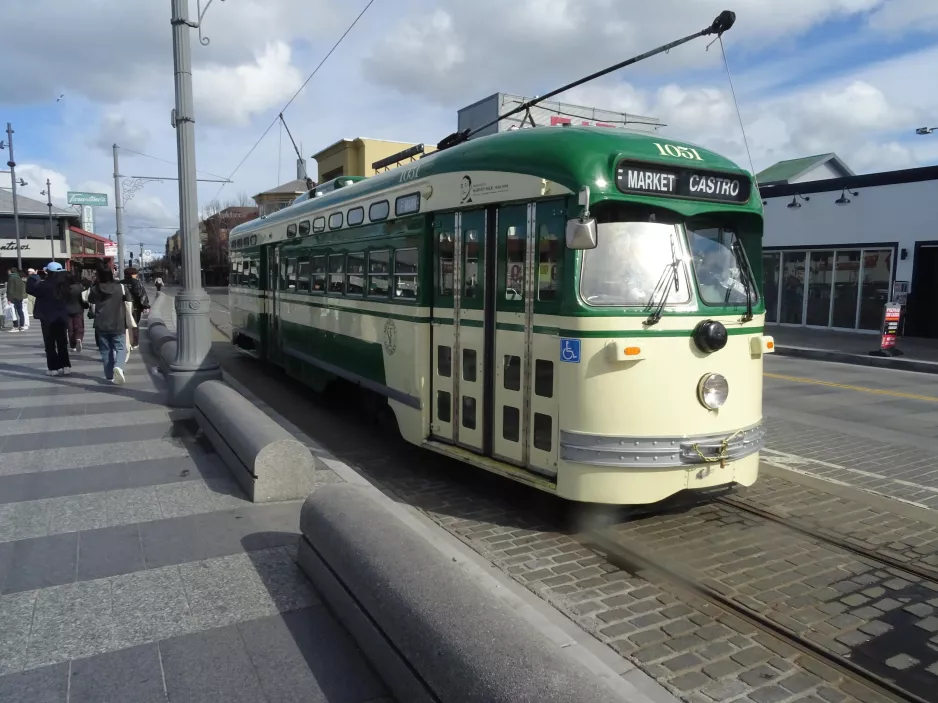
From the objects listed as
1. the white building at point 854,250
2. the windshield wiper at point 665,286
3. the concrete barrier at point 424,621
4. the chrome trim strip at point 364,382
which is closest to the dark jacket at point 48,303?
the chrome trim strip at point 364,382

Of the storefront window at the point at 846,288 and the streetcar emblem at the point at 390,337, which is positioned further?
the storefront window at the point at 846,288

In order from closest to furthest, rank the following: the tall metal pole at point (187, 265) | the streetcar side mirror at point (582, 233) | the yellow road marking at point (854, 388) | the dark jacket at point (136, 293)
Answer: the streetcar side mirror at point (582, 233) < the tall metal pole at point (187, 265) < the yellow road marking at point (854, 388) < the dark jacket at point (136, 293)

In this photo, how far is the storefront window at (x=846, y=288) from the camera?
21672 mm

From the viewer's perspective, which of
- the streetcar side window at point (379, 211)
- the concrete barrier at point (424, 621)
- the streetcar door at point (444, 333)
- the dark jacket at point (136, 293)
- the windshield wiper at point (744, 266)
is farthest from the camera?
the dark jacket at point (136, 293)

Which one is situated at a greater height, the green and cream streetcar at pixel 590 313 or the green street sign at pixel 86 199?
the green street sign at pixel 86 199

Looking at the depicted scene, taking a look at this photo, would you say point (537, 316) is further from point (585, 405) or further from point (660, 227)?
point (660, 227)

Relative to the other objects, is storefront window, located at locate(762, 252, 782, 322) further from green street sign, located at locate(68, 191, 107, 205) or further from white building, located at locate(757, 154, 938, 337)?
green street sign, located at locate(68, 191, 107, 205)

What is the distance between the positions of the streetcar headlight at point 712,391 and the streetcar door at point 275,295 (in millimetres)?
8638

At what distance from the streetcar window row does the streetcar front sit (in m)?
2.35

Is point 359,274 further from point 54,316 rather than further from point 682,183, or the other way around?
point 54,316

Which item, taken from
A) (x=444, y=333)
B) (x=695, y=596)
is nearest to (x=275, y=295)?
(x=444, y=333)

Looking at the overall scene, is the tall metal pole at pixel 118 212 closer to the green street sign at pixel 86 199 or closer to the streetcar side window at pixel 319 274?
the green street sign at pixel 86 199

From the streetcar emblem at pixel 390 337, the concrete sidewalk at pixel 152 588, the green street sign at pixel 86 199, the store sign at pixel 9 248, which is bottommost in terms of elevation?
the concrete sidewalk at pixel 152 588

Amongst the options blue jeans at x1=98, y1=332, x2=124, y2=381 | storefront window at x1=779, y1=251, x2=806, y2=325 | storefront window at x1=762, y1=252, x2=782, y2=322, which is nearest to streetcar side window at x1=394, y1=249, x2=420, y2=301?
blue jeans at x1=98, y1=332, x2=124, y2=381
